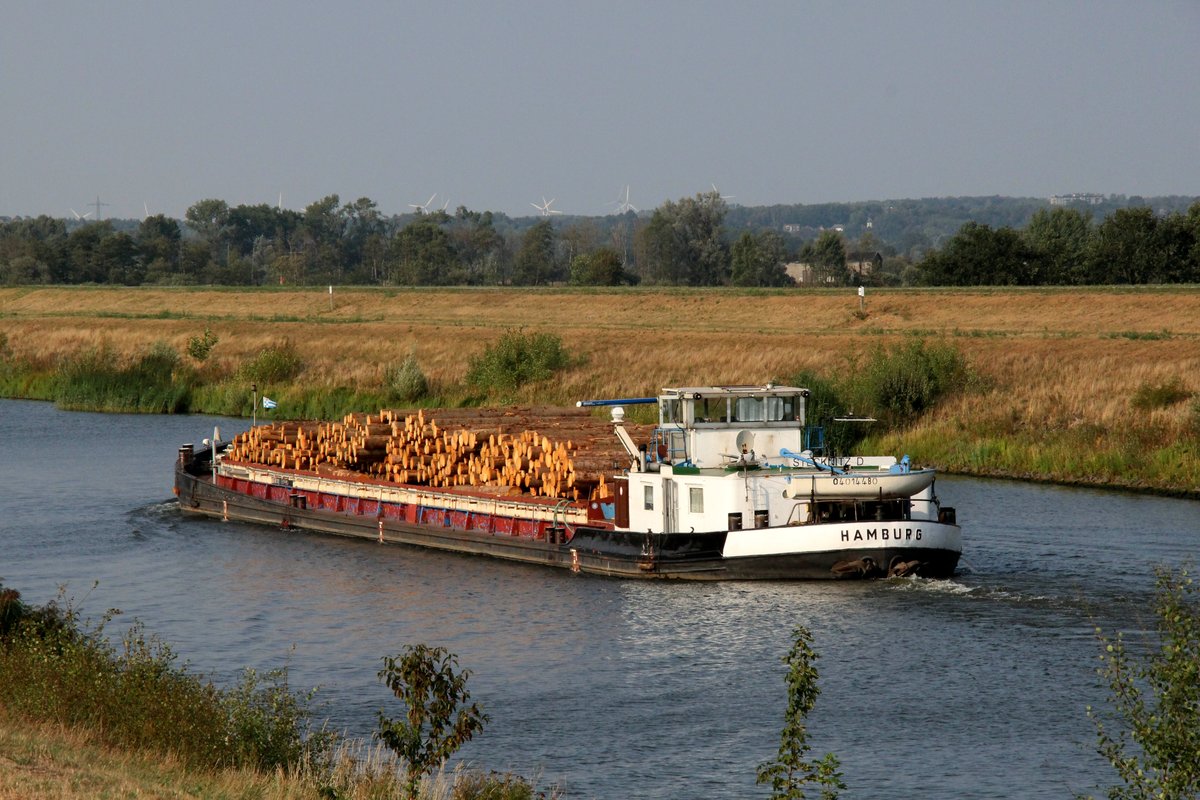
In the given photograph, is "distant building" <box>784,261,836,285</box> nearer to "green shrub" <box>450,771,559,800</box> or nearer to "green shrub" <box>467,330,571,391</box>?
"green shrub" <box>467,330,571,391</box>

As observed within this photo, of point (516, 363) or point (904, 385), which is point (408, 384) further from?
point (904, 385)

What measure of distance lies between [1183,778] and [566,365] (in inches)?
2237

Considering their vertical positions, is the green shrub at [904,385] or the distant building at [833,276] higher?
the distant building at [833,276]

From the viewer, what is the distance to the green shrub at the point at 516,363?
219ft

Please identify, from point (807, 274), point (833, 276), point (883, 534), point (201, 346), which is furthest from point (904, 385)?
point (807, 274)

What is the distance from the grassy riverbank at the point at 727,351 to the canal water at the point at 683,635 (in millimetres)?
5963

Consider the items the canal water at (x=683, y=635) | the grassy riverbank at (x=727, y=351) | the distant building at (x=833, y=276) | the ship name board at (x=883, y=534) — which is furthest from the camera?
the distant building at (x=833, y=276)

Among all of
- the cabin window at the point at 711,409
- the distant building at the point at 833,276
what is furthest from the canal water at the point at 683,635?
the distant building at the point at 833,276

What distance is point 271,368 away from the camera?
7588 centimetres

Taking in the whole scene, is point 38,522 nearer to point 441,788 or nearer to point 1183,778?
point 441,788

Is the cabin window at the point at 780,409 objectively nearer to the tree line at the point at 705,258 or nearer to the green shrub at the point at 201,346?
the green shrub at the point at 201,346

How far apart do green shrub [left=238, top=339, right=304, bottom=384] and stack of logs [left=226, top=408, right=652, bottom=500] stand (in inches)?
1161

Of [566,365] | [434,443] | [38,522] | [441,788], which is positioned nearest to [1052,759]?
[441,788]

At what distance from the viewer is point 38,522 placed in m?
40.5
